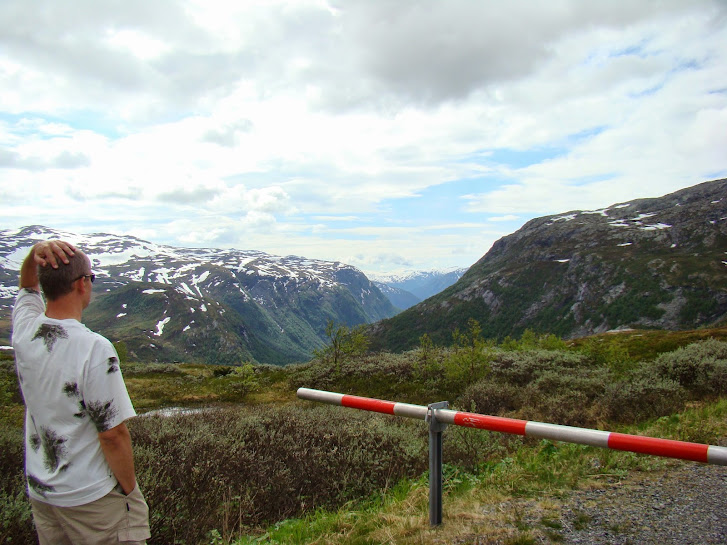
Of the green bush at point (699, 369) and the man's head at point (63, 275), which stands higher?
the man's head at point (63, 275)

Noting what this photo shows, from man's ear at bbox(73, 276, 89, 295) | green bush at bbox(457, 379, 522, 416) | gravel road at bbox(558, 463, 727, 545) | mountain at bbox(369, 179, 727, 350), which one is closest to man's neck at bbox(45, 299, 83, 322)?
man's ear at bbox(73, 276, 89, 295)

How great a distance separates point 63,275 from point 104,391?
97 centimetres

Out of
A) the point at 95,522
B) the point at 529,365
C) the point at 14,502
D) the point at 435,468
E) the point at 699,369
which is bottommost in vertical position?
the point at 529,365

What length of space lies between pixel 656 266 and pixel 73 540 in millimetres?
198242

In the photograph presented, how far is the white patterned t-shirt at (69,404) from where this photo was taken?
303cm

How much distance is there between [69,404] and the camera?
3021 millimetres

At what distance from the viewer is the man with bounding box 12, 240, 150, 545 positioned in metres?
3.03

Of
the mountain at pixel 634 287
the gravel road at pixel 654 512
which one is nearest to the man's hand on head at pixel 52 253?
the gravel road at pixel 654 512

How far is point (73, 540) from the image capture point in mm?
3092

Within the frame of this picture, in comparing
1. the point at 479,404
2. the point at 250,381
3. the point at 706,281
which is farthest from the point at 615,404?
the point at 706,281

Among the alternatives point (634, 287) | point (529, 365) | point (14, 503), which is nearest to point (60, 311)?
point (14, 503)

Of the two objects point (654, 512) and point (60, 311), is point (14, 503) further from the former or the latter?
point (654, 512)

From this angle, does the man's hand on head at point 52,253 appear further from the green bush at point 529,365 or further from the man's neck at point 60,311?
the green bush at point 529,365

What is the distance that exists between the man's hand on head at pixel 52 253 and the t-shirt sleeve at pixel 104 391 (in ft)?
2.30
